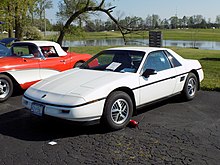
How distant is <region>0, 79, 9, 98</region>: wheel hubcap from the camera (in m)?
6.61

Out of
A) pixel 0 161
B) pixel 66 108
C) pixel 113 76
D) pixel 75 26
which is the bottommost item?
pixel 0 161

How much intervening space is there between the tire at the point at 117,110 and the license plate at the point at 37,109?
38.4 inches

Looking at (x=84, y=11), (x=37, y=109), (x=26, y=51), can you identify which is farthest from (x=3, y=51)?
(x=84, y=11)

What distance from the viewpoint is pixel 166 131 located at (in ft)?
14.6

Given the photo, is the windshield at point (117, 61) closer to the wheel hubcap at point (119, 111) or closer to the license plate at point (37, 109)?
the wheel hubcap at point (119, 111)

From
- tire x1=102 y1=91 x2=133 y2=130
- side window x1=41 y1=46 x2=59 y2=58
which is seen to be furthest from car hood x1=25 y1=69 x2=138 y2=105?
side window x1=41 y1=46 x2=59 y2=58

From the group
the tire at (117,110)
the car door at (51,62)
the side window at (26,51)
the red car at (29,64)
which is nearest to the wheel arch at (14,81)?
the red car at (29,64)

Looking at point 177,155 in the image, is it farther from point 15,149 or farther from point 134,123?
point 15,149

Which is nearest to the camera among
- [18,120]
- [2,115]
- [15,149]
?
[15,149]

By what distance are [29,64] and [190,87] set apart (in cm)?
405

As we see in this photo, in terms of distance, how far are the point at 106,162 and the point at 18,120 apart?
246 cm

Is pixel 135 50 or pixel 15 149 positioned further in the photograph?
pixel 135 50

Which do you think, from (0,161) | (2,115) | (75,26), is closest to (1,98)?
(2,115)

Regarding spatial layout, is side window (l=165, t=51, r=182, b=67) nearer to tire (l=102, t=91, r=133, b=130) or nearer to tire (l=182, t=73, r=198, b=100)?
tire (l=182, t=73, r=198, b=100)
